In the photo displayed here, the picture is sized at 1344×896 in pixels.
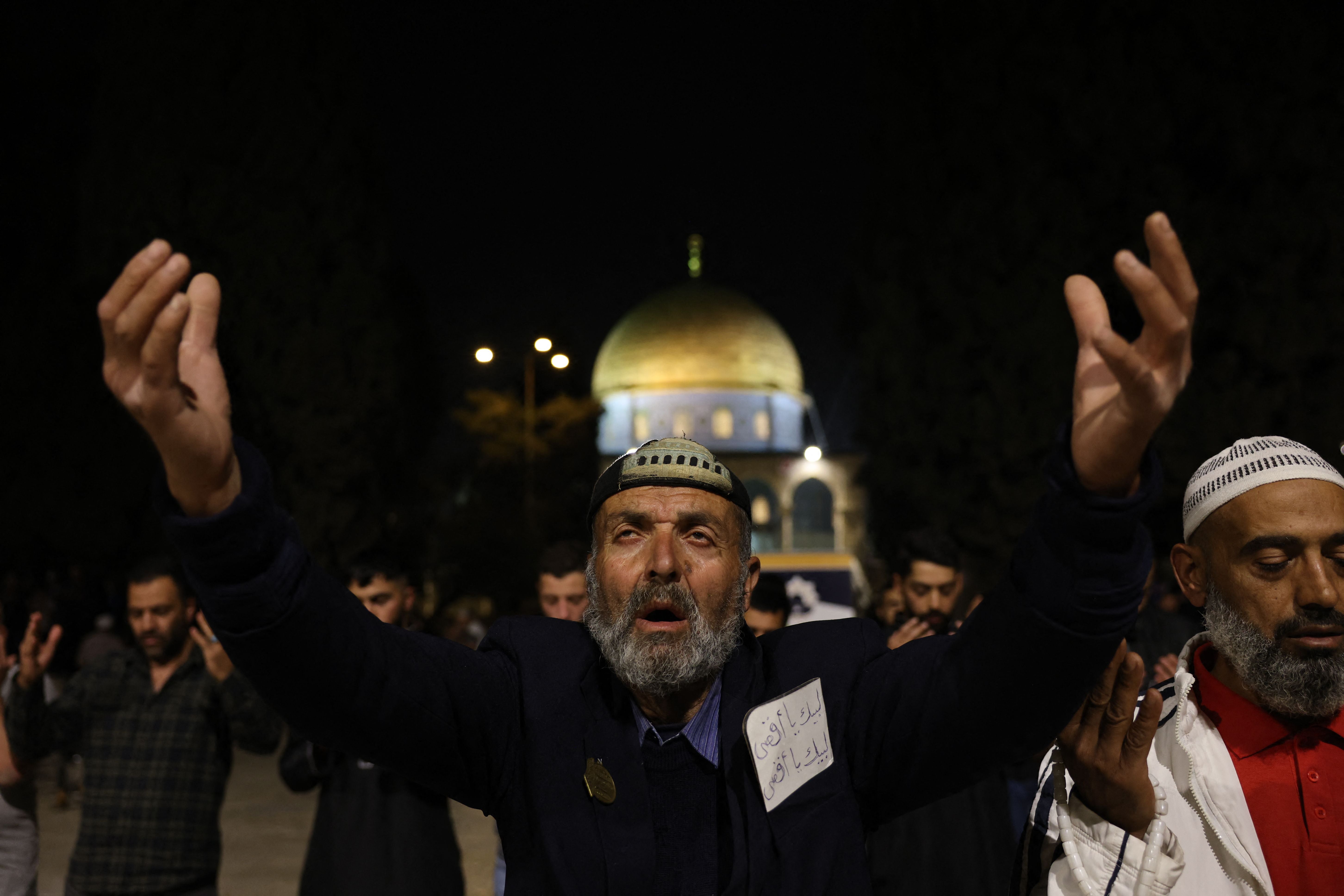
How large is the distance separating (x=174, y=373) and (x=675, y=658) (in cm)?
93

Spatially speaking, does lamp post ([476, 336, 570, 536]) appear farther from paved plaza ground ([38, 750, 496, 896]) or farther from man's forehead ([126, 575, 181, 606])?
man's forehead ([126, 575, 181, 606])

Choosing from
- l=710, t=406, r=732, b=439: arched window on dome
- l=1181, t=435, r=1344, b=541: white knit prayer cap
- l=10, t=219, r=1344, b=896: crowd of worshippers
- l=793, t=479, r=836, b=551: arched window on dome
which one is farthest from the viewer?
l=710, t=406, r=732, b=439: arched window on dome

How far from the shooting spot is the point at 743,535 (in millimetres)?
2105

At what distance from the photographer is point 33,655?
402cm

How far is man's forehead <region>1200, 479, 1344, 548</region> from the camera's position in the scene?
2.20 m

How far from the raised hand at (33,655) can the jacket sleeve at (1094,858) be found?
11.6 feet

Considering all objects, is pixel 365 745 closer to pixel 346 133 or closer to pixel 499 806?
pixel 499 806

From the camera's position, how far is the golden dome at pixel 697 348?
5225 centimetres

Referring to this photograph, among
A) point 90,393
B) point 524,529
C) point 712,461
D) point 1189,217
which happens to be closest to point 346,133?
point 90,393

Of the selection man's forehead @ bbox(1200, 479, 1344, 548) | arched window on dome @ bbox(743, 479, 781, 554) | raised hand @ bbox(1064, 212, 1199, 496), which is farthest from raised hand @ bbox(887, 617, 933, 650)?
arched window on dome @ bbox(743, 479, 781, 554)

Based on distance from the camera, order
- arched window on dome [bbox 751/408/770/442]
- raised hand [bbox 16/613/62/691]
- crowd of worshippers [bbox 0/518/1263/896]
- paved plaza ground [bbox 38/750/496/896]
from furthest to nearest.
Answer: arched window on dome [bbox 751/408/770/442], paved plaza ground [bbox 38/750/496/896], raised hand [bbox 16/613/62/691], crowd of worshippers [bbox 0/518/1263/896]

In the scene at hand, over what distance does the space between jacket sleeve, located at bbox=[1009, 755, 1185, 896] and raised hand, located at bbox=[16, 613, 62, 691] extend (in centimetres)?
353

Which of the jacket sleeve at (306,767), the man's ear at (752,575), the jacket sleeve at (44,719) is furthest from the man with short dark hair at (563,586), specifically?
the man's ear at (752,575)

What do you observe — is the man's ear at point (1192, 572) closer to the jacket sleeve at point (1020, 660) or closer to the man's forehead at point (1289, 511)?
the man's forehead at point (1289, 511)
